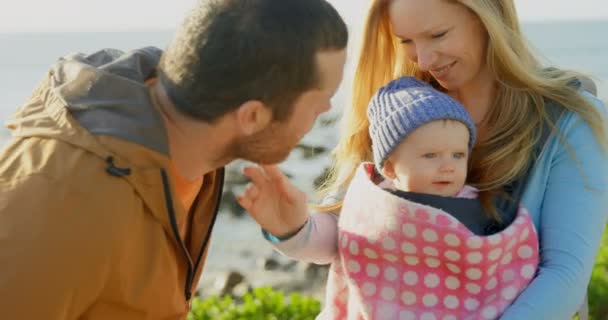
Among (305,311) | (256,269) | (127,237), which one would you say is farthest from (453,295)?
(256,269)

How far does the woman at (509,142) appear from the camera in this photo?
3.17 metres

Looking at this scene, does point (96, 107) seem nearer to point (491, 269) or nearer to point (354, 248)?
point (354, 248)

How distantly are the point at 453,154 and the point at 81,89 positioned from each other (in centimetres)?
111

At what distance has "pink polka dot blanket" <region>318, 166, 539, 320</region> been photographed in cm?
305

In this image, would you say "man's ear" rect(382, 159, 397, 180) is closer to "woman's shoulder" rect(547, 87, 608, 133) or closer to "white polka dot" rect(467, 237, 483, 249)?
"white polka dot" rect(467, 237, 483, 249)

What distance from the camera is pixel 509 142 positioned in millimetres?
3336

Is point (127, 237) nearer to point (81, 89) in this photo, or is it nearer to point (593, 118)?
point (81, 89)

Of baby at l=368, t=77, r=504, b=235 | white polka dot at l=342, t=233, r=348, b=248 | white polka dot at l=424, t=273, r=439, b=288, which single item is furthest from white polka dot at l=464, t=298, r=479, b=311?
white polka dot at l=342, t=233, r=348, b=248

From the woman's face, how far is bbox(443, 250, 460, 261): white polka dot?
26.4 inches

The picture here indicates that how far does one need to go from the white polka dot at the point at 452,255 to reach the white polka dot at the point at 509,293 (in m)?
0.18

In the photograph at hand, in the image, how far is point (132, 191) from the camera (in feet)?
9.04

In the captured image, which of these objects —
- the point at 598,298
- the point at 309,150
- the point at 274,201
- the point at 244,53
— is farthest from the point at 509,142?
the point at 309,150

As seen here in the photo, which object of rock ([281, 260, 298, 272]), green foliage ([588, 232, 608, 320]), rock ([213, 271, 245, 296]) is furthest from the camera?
rock ([281, 260, 298, 272])

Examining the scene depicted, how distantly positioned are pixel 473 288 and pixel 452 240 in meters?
0.17
